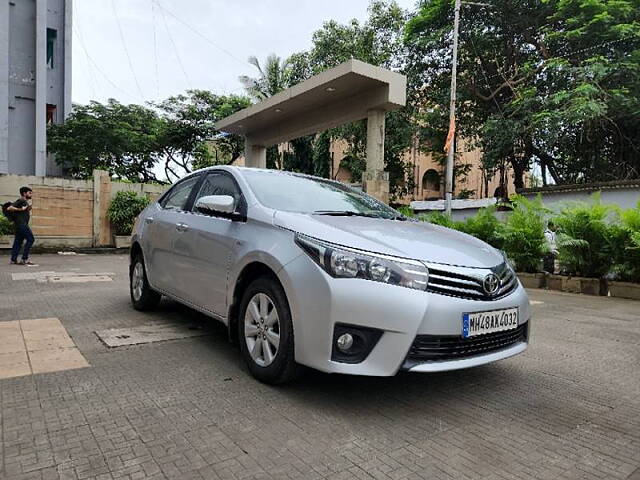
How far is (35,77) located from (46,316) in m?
19.0

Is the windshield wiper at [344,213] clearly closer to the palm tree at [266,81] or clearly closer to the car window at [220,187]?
the car window at [220,187]

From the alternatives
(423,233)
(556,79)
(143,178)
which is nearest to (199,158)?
(143,178)

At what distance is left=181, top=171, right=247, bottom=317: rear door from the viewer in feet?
11.3

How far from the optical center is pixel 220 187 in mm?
4004

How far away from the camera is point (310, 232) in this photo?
9.40 ft

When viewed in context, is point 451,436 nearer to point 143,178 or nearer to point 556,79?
point 556,79

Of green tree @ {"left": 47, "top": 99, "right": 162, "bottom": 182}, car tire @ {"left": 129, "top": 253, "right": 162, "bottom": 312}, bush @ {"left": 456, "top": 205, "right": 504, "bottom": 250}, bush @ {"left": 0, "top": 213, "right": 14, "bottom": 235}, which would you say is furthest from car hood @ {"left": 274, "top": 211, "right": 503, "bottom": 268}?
green tree @ {"left": 47, "top": 99, "right": 162, "bottom": 182}

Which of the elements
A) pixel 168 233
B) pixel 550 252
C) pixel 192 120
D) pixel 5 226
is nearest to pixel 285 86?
pixel 192 120

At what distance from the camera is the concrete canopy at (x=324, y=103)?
38.6ft

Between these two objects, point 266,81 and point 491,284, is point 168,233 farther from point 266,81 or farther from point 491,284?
point 266,81

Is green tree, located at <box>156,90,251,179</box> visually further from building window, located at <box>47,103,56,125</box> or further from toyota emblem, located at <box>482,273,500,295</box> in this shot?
toyota emblem, located at <box>482,273,500,295</box>

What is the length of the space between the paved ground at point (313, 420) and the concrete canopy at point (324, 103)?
30.3 ft

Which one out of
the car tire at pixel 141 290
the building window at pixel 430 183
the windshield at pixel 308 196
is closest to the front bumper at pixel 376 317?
the windshield at pixel 308 196

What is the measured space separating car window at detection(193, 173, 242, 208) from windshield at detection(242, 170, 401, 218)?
13 centimetres
